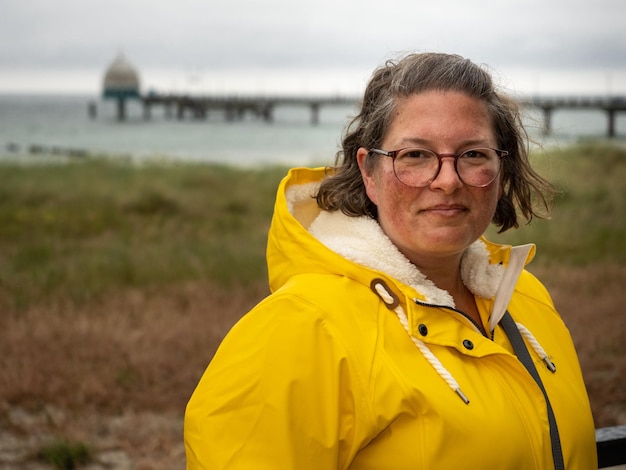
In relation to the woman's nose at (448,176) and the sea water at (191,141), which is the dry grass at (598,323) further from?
the sea water at (191,141)

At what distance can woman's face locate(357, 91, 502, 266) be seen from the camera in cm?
171

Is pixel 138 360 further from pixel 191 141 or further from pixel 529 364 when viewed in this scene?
pixel 191 141

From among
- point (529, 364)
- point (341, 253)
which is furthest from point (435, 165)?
point (529, 364)

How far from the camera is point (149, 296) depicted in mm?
7602

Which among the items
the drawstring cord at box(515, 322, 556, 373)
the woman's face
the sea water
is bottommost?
the sea water

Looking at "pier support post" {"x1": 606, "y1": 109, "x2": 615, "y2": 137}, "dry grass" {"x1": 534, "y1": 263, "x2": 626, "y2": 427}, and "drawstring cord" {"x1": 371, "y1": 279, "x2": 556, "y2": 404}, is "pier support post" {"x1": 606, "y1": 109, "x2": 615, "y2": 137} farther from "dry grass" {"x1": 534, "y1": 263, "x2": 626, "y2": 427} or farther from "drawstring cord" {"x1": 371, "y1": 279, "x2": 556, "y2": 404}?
"drawstring cord" {"x1": 371, "y1": 279, "x2": 556, "y2": 404}

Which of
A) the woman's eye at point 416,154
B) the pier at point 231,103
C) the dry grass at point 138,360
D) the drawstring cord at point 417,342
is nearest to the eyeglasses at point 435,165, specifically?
the woman's eye at point 416,154

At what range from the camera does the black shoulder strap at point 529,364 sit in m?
1.70

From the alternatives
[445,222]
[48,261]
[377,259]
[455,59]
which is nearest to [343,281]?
[377,259]

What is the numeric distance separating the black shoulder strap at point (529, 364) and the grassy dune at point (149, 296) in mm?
519

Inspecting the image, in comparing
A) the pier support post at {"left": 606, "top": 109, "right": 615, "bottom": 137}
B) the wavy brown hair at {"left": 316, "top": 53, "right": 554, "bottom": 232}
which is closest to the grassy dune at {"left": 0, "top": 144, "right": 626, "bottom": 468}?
the wavy brown hair at {"left": 316, "top": 53, "right": 554, "bottom": 232}

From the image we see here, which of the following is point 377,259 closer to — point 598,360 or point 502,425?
point 502,425

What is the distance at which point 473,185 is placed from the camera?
5.68 ft

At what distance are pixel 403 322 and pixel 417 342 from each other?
49mm
